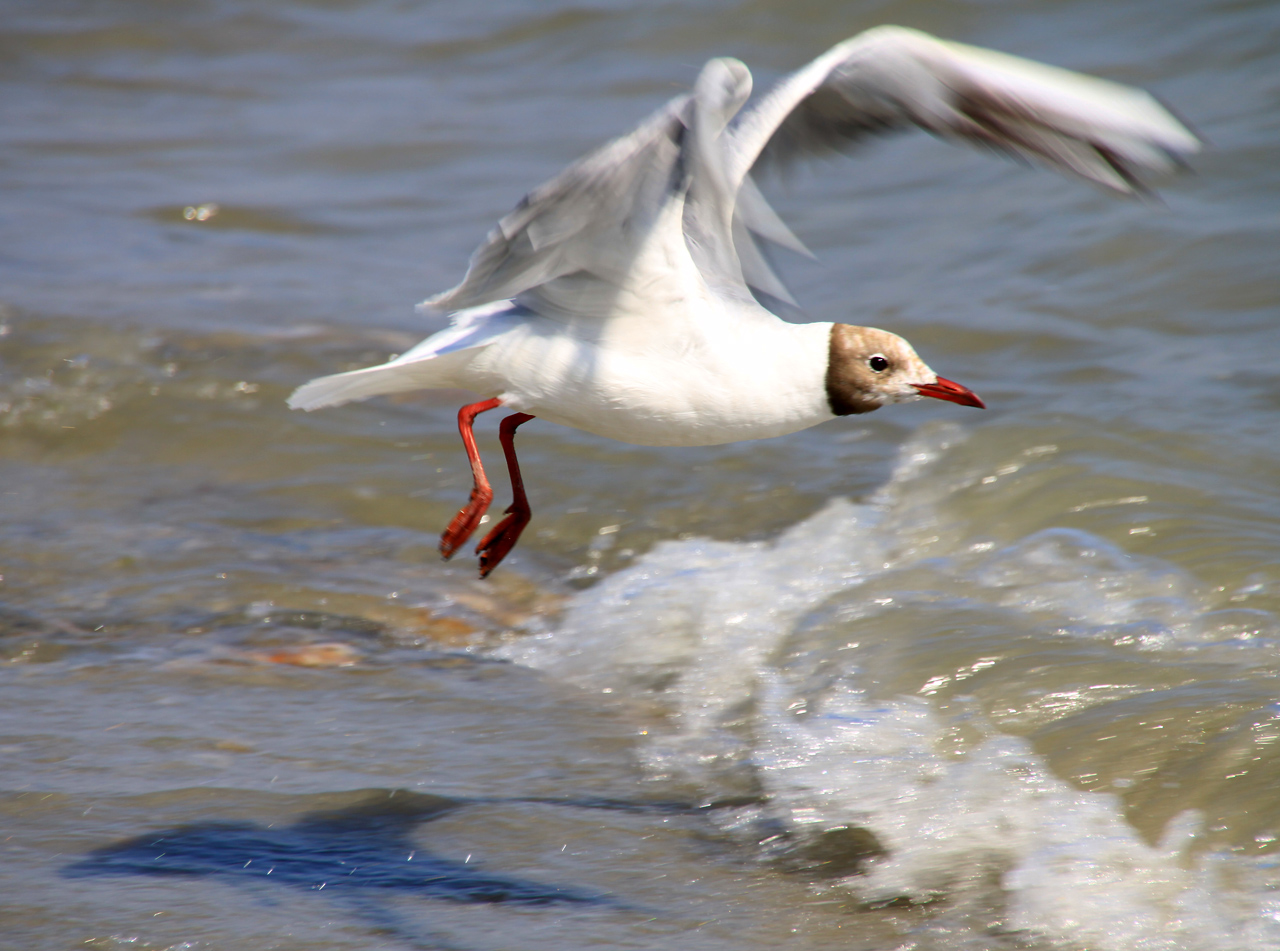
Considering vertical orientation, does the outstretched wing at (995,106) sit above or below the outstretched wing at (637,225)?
above

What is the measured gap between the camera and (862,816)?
3.95m

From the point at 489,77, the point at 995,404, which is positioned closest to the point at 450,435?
the point at 995,404

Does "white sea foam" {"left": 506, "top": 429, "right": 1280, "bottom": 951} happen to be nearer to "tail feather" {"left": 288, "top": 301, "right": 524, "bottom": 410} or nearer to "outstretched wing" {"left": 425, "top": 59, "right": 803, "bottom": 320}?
"tail feather" {"left": 288, "top": 301, "right": 524, "bottom": 410}

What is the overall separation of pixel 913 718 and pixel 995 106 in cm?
187

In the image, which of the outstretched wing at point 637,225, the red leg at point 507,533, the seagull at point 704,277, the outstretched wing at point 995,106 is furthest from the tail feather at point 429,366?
the outstretched wing at point 995,106

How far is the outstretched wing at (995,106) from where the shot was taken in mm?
3666

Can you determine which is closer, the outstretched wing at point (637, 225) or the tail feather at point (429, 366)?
the outstretched wing at point (637, 225)

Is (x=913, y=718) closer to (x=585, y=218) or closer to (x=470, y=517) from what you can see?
(x=470, y=517)

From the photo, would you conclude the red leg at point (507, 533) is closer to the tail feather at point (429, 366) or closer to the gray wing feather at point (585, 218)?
the tail feather at point (429, 366)

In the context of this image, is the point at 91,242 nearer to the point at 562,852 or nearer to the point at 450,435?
the point at 450,435

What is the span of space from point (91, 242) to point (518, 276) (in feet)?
20.6

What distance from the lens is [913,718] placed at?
446 cm

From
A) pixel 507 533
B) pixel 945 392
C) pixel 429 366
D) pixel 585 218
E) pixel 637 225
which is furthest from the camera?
pixel 507 533

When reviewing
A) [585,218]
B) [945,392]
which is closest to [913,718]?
[945,392]
